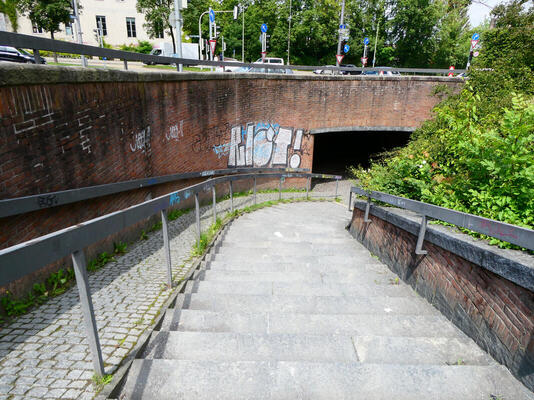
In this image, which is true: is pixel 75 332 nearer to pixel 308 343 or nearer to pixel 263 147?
pixel 308 343

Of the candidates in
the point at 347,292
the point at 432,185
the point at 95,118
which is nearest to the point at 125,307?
the point at 347,292

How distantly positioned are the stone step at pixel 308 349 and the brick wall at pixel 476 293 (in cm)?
24

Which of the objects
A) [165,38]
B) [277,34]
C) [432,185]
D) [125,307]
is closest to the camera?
[125,307]

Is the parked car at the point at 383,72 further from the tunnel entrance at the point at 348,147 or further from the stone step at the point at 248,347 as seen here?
the stone step at the point at 248,347

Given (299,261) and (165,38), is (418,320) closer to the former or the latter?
(299,261)

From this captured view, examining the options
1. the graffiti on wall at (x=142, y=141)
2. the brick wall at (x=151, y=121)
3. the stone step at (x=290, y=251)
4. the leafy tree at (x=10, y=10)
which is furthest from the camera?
the leafy tree at (x=10, y=10)

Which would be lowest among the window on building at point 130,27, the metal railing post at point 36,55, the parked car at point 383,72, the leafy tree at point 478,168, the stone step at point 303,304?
the stone step at point 303,304

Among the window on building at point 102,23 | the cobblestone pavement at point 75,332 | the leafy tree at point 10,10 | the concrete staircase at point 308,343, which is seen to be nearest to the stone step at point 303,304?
the concrete staircase at point 308,343

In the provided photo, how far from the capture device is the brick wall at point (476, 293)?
2273 mm

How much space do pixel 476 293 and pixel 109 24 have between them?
49.5m

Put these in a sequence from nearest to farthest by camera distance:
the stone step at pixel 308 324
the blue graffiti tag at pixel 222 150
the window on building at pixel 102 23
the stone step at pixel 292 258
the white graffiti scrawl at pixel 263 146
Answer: the stone step at pixel 308 324 → the stone step at pixel 292 258 → the blue graffiti tag at pixel 222 150 → the white graffiti scrawl at pixel 263 146 → the window on building at pixel 102 23

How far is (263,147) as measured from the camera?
14602 millimetres

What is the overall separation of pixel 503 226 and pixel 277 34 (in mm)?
40384

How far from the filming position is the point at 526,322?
2258 mm
